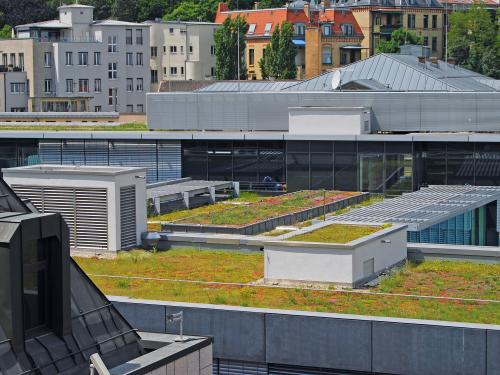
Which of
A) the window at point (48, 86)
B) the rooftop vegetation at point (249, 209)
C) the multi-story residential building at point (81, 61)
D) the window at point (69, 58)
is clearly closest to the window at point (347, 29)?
the multi-story residential building at point (81, 61)

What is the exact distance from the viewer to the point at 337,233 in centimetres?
3294

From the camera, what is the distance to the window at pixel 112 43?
116 meters

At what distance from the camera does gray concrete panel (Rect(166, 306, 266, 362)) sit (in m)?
26.2

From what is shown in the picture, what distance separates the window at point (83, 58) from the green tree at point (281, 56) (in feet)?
80.8

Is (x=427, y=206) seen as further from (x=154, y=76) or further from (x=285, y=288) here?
(x=154, y=76)

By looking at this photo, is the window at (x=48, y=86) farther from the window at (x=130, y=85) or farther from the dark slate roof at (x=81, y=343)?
the dark slate roof at (x=81, y=343)

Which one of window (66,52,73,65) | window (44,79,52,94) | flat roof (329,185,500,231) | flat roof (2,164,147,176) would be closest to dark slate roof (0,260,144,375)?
flat roof (2,164,147,176)

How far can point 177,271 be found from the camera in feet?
109

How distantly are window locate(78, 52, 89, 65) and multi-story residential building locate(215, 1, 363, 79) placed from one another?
105 ft

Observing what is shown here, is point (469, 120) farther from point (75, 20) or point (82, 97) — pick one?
point (75, 20)

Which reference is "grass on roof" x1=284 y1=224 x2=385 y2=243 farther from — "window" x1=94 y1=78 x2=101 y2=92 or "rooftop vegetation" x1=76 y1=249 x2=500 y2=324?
"window" x1=94 y1=78 x2=101 y2=92

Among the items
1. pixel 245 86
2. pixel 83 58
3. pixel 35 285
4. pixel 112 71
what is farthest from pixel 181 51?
pixel 35 285

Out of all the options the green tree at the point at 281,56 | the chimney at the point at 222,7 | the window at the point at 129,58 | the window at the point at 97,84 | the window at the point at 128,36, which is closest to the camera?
the window at the point at 97,84

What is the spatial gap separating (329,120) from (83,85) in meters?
63.8
